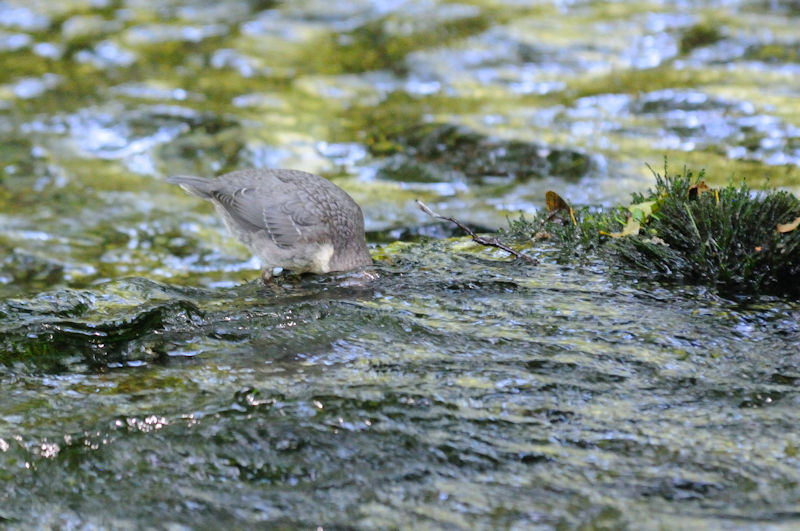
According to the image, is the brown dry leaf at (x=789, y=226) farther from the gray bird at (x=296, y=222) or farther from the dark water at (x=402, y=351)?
the gray bird at (x=296, y=222)

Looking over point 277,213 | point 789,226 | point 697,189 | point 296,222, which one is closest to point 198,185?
point 277,213

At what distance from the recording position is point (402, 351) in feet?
12.7

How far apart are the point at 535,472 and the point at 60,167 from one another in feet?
25.2

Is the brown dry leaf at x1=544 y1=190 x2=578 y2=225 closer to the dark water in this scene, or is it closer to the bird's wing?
the dark water

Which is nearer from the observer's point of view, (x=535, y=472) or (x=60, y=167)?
(x=535, y=472)

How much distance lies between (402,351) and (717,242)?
69.0 inches

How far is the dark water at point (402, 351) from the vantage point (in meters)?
2.93

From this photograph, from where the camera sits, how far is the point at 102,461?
3105 mm

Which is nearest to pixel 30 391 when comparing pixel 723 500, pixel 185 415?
pixel 185 415

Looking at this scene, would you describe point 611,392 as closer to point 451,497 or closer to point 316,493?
point 451,497

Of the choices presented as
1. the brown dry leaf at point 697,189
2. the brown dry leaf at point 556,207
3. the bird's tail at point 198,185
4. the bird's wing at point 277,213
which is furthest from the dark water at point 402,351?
the bird's tail at point 198,185

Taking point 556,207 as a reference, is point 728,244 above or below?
above

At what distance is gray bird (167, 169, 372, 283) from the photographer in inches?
202

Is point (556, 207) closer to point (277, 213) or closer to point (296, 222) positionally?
point (296, 222)
